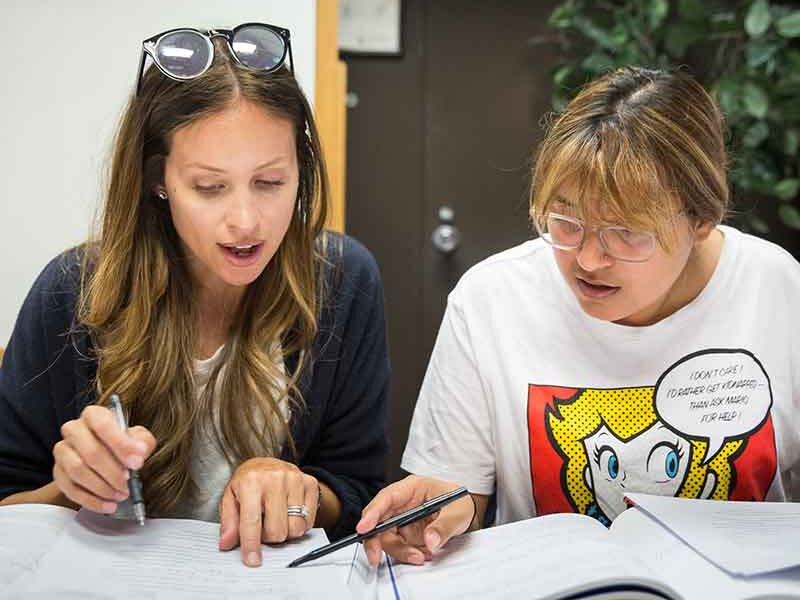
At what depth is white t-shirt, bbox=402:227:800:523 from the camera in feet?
3.60

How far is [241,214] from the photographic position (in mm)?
1023

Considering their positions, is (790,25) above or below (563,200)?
above

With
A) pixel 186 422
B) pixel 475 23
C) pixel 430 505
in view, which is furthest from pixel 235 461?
pixel 475 23

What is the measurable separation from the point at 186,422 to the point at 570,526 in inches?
A: 18.0

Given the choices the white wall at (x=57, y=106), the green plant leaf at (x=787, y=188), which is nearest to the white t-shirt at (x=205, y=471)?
the white wall at (x=57, y=106)

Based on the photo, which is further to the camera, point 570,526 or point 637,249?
point 637,249

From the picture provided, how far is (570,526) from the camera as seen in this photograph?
865mm

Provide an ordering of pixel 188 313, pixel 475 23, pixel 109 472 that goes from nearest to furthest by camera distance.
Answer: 1. pixel 109 472
2. pixel 188 313
3. pixel 475 23

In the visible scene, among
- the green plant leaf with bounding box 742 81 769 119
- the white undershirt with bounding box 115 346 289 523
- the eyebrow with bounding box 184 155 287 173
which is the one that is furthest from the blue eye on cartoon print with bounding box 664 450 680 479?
the green plant leaf with bounding box 742 81 769 119

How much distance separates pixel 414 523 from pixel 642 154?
46 centimetres

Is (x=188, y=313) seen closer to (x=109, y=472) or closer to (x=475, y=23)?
(x=109, y=472)

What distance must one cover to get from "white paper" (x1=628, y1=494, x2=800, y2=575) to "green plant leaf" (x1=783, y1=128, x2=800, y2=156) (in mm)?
1691

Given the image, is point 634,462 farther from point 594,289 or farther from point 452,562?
point 452,562

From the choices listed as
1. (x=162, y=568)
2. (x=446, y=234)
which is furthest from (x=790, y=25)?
(x=162, y=568)
